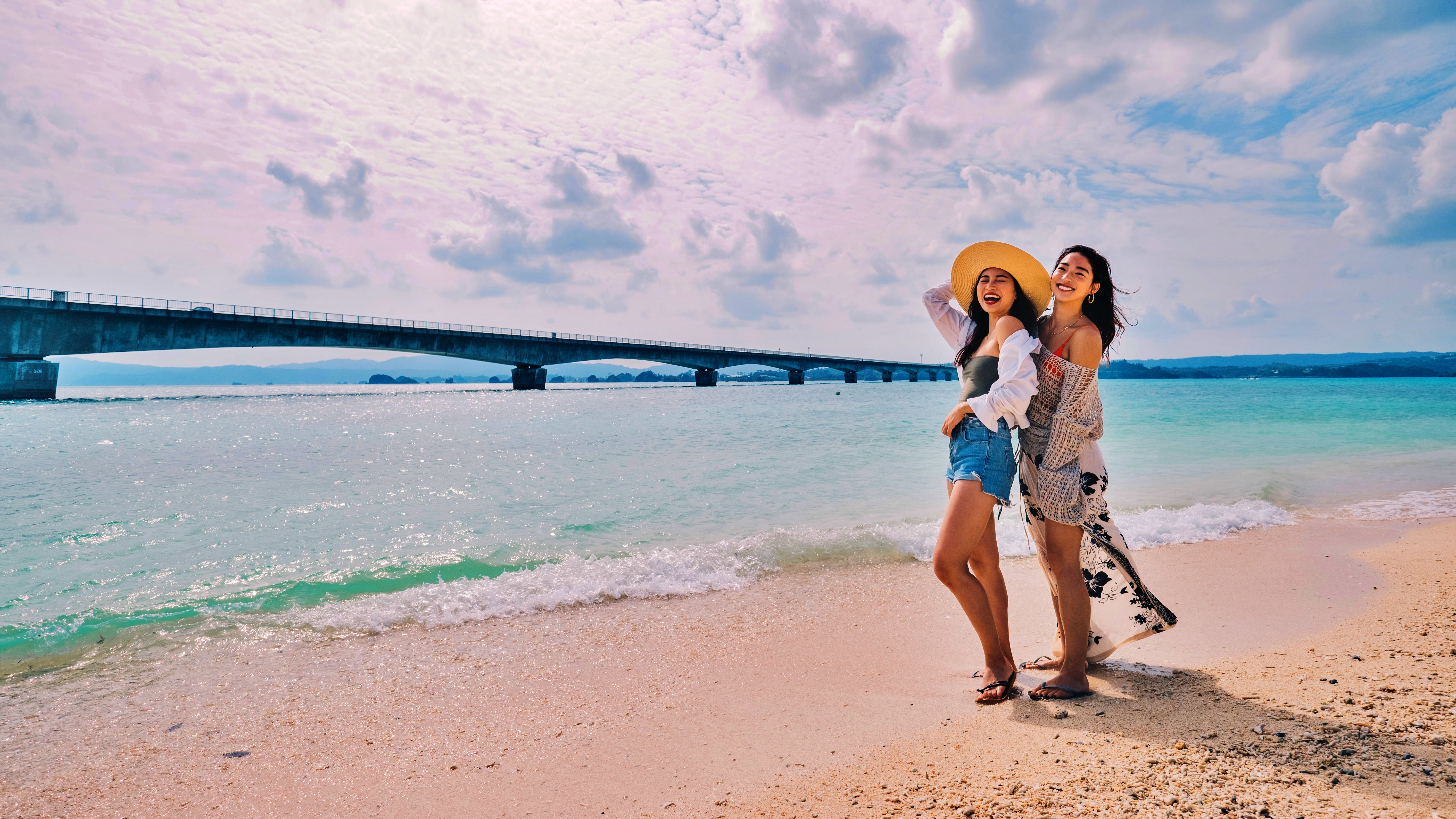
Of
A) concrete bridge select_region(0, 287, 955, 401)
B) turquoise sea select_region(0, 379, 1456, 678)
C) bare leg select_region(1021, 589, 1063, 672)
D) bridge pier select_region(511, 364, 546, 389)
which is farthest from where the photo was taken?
bridge pier select_region(511, 364, 546, 389)

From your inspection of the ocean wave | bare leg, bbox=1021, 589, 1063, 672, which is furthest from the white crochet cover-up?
the ocean wave

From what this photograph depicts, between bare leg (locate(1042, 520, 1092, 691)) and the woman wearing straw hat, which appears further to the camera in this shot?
bare leg (locate(1042, 520, 1092, 691))

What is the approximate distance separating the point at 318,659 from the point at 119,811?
1713 mm

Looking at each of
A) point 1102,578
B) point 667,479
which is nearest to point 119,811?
point 1102,578

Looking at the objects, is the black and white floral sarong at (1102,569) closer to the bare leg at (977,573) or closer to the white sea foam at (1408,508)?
the bare leg at (977,573)

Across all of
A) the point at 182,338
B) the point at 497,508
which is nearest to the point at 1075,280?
the point at 497,508

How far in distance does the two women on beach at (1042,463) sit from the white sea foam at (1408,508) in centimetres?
858

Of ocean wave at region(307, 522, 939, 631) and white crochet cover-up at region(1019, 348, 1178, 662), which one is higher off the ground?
white crochet cover-up at region(1019, 348, 1178, 662)

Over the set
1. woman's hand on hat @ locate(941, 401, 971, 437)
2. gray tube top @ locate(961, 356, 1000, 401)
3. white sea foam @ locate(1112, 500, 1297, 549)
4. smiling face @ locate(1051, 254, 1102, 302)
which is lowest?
white sea foam @ locate(1112, 500, 1297, 549)

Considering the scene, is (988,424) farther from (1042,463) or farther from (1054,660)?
(1054,660)

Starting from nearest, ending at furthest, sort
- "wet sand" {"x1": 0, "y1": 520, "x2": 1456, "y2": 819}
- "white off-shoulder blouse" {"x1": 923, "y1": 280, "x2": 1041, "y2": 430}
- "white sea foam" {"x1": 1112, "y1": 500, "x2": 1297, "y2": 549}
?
"wet sand" {"x1": 0, "y1": 520, "x2": 1456, "y2": 819}, "white off-shoulder blouse" {"x1": 923, "y1": 280, "x2": 1041, "y2": 430}, "white sea foam" {"x1": 1112, "y1": 500, "x2": 1297, "y2": 549}

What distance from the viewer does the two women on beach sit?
316 centimetres

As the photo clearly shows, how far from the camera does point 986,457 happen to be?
3166 mm

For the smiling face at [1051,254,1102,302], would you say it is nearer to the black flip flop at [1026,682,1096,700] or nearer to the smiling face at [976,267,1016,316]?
the smiling face at [976,267,1016,316]
